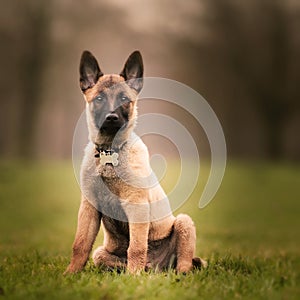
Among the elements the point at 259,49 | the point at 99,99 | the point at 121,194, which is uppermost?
the point at 259,49

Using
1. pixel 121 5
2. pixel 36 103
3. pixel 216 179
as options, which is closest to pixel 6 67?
pixel 36 103

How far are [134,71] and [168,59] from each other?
18.8 meters

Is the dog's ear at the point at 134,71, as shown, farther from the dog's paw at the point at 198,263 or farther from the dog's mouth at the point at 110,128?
the dog's paw at the point at 198,263

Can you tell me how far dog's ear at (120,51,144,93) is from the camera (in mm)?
5629

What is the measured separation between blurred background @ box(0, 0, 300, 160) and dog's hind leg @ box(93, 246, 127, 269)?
1487 centimetres

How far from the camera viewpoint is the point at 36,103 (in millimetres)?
24281

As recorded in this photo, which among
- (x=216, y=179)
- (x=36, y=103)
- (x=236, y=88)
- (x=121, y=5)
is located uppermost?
(x=121, y=5)

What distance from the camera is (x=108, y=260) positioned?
5730mm

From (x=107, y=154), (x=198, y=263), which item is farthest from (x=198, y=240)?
(x=107, y=154)

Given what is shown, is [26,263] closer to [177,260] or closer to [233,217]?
[177,260]

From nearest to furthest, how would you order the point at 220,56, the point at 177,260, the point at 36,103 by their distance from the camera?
the point at 177,260
the point at 36,103
the point at 220,56

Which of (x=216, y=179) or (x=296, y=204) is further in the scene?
(x=216, y=179)

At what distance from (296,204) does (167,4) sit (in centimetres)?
1194

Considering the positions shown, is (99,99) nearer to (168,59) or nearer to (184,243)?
(184,243)
